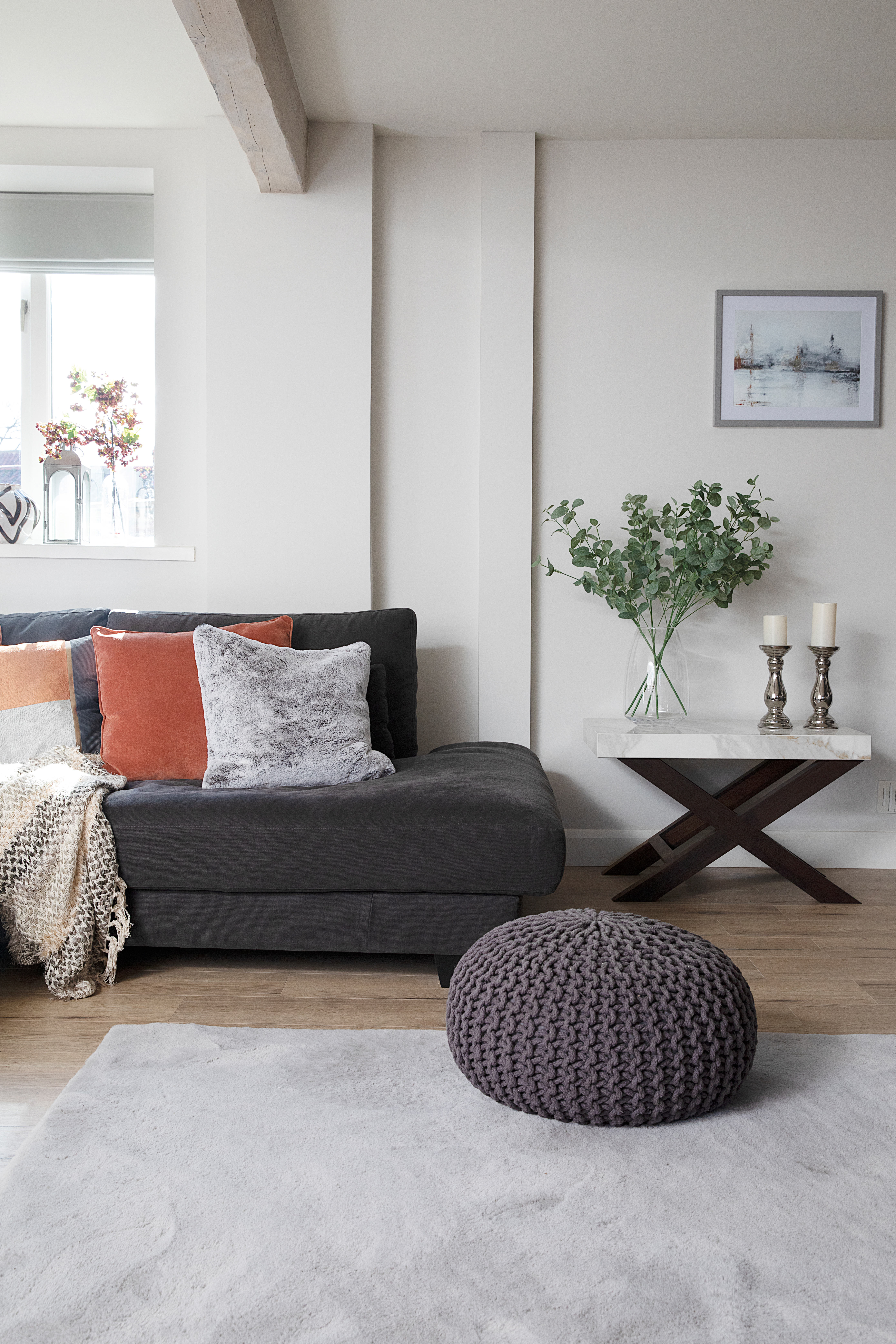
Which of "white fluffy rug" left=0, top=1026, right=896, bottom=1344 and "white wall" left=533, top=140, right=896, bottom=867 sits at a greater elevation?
"white wall" left=533, top=140, right=896, bottom=867

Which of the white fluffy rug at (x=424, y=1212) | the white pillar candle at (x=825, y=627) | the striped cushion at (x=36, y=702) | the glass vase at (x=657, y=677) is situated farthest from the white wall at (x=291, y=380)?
the white fluffy rug at (x=424, y=1212)

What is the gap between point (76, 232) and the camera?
3492 millimetres

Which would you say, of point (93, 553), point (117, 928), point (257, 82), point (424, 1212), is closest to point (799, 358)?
point (257, 82)

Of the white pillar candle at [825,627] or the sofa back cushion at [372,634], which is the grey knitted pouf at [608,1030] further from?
the white pillar candle at [825,627]

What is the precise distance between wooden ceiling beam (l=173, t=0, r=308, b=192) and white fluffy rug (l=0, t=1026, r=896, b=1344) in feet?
7.61

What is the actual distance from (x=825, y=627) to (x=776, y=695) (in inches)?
10.5

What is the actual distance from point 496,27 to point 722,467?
1523 millimetres

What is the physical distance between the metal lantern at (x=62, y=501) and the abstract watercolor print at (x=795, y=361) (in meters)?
2.38

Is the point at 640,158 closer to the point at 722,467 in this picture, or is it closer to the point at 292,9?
the point at 722,467

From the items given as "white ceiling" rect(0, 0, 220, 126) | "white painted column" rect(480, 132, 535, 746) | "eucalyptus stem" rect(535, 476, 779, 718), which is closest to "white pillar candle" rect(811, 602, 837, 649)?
"eucalyptus stem" rect(535, 476, 779, 718)

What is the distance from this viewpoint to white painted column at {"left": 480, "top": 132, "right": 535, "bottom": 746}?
10.6 ft

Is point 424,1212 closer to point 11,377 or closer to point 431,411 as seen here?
point 431,411

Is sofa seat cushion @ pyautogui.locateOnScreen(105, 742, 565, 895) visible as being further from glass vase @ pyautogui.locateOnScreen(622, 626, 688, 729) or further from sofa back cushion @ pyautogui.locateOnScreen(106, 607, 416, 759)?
glass vase @ pyautogui.locateOnScreen(622, 626, 688, 729)

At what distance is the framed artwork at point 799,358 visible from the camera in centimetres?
327
